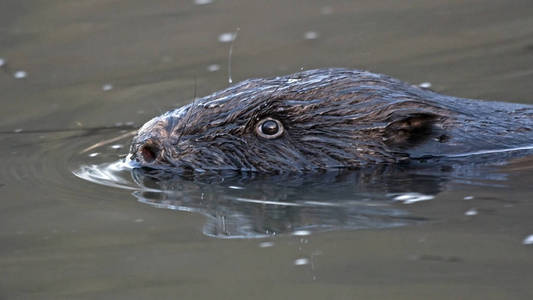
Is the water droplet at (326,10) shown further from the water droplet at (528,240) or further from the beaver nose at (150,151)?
the water droplet at (528,240)

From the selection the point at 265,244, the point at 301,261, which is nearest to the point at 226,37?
the point at 265,244

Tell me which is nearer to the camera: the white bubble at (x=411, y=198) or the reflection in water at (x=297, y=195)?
the reflection in water at (x=297, y=195)

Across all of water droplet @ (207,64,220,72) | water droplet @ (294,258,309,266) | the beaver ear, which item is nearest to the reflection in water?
the beaver ear

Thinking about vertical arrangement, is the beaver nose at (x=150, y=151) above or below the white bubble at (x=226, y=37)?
below

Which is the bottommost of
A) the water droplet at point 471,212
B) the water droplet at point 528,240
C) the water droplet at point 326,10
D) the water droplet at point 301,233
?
the water droplet at point 528,240

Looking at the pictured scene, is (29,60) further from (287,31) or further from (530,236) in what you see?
(530,236)

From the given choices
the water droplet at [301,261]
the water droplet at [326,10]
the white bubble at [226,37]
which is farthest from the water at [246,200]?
the water droplet at [326,10]
